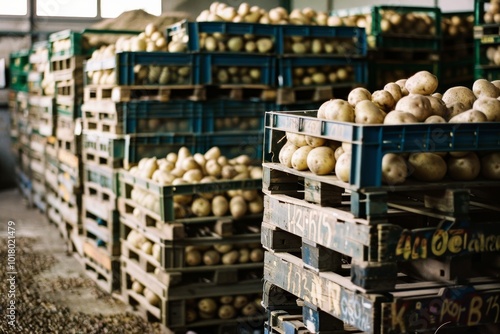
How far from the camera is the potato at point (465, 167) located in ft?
12.7

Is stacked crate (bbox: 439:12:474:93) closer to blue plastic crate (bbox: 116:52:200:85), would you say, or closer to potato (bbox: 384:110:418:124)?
blue plastic crate (bbox: 116:52:200:85)

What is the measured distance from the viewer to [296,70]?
8766 millimetres

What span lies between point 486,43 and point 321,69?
6.05 ft

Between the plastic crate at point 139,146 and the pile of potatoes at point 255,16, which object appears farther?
the pile of potatoes at point 255,16

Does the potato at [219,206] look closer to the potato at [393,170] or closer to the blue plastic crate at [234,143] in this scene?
the blue plastic crate at [234,143]

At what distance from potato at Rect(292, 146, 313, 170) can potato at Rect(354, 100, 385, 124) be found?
347 millimetres

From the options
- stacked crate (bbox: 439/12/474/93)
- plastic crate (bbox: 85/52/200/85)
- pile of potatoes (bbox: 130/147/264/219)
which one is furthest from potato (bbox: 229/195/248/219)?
stacked crate (bbox: 439/12/474/93)

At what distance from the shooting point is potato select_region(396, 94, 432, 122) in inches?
155

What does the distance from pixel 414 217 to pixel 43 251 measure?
25.4 feet

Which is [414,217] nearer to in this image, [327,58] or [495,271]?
[495,271]

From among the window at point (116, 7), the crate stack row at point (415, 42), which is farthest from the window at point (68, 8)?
the crate stack row at point (415, 42)

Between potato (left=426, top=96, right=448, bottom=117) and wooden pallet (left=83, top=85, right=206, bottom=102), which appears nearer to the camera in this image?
potato (left=426, top=96, right=448, bottom=117)

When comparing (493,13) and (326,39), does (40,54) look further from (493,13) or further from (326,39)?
(493,13)

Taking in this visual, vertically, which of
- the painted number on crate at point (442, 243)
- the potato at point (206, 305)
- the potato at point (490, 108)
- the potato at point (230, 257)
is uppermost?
the potato at point (490, 108)
